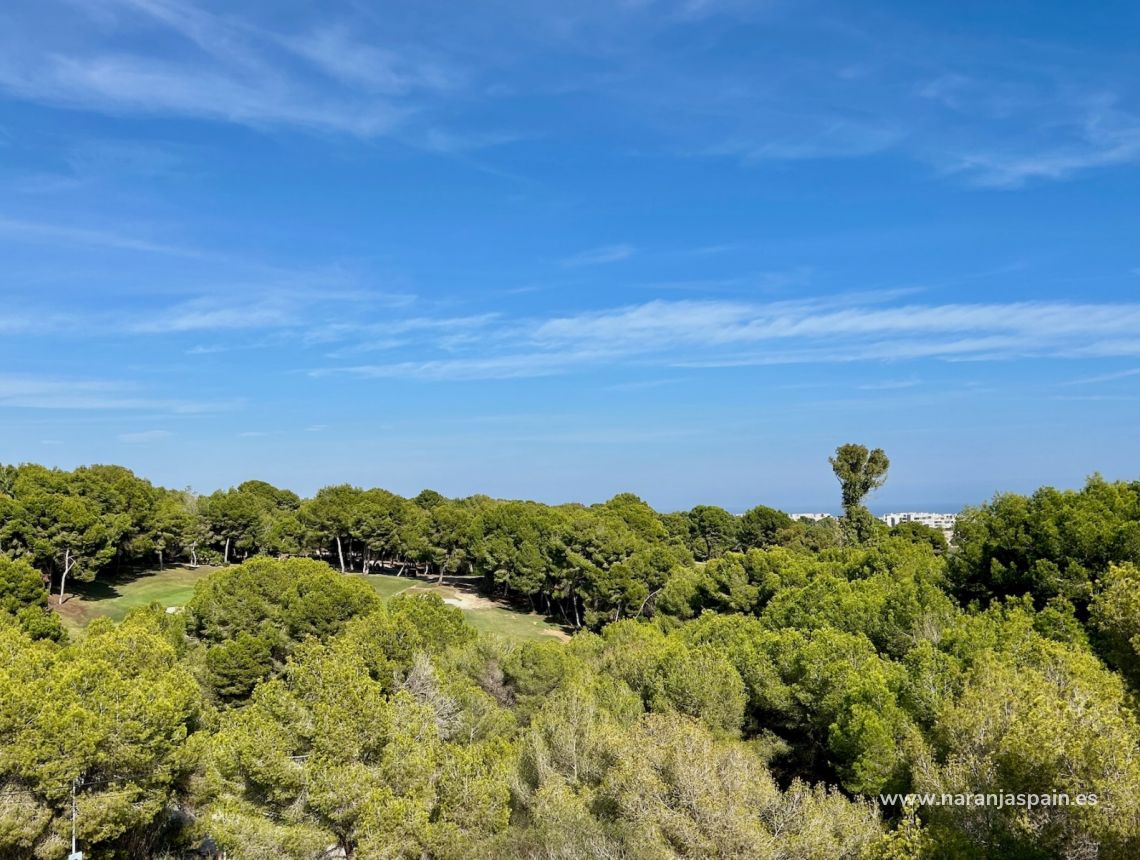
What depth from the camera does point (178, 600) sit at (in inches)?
2256

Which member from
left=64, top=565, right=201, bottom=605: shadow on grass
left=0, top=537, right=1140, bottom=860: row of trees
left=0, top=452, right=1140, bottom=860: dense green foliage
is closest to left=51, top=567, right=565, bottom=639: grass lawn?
left=64, top=565, right=201, bottom=605: shadow on grass

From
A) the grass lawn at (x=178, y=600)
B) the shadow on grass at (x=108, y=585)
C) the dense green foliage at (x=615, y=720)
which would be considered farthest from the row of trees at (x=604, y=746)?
the shadow on grass at (x=108, y=585)

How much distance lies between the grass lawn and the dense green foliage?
15780 millimetres

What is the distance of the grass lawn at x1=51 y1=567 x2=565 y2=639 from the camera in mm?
52125

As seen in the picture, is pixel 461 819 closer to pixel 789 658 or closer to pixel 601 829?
pixel 601 829

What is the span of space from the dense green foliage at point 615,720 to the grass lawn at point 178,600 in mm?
15780

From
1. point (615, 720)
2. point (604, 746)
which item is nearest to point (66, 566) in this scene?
point (615, 720)

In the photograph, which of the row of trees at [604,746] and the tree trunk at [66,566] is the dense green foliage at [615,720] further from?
the tree trunk at [66,566]

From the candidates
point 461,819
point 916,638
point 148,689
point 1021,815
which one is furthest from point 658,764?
point 916,638

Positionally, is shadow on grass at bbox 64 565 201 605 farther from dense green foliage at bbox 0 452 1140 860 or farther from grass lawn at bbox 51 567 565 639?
dense green foliage at bbox 0 452 1140 860

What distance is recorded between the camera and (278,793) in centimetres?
1688

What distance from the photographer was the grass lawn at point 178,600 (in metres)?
52.1

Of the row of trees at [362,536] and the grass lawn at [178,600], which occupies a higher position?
the row of trees at [362,536]

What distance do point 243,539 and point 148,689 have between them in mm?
58507
